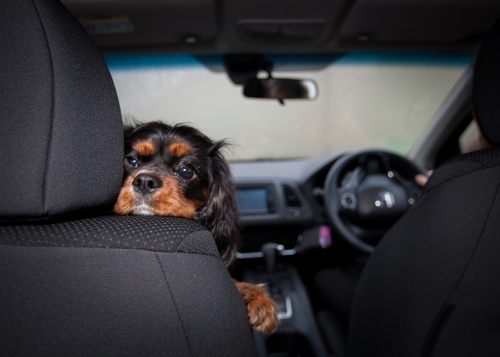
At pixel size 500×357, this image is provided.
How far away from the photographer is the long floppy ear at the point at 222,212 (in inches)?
74.4

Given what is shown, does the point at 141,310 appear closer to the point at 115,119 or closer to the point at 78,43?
the point at 115,119

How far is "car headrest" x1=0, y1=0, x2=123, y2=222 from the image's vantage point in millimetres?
791

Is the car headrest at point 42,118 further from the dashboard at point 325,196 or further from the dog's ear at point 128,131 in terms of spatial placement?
the dashboard at point 325,196

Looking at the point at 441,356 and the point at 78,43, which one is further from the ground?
the point at 78,43

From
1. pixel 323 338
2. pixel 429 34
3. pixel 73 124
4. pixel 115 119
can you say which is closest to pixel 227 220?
pixel 115 119

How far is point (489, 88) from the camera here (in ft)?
4.17

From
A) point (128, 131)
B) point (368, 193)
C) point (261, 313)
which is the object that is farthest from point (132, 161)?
point (368, 193)

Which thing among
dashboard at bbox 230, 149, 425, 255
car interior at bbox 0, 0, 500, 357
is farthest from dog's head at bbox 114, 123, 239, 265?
dashboard at bbox 230, 149, 425, 255

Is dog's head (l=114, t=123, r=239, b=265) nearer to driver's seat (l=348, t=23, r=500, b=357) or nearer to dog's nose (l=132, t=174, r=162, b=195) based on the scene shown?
dog's nose (l=132, t=174, r=162, b=195)

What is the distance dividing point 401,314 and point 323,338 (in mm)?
1472

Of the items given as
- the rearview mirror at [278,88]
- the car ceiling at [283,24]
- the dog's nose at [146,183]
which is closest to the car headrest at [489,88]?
the car ceiling at [283,24]

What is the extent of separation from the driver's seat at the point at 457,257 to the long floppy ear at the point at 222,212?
0.80 meters

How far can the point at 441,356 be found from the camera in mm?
1297

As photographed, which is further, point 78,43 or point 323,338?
point 323,338
